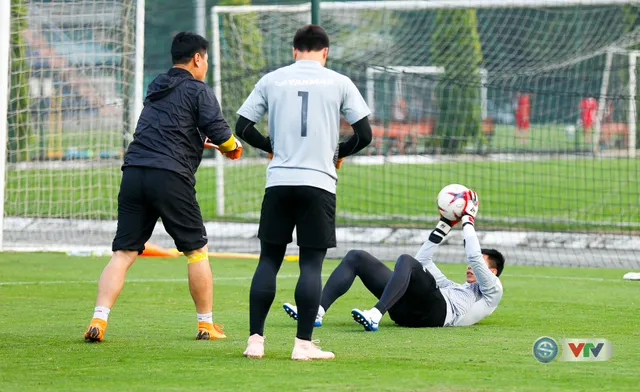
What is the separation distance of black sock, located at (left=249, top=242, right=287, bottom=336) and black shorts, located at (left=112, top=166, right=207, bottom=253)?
3.46ft

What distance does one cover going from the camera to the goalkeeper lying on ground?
303 inches

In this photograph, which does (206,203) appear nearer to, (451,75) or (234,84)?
(234,84)

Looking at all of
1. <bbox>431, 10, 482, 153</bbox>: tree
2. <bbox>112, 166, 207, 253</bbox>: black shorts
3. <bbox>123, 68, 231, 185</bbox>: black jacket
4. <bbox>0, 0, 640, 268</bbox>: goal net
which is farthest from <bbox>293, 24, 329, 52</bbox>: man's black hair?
<bbox>431, 10, 482, 153</bbox>: tree

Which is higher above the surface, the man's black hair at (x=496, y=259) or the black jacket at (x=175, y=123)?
the black jacket at (x=175, y=123)

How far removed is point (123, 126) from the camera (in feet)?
49.5

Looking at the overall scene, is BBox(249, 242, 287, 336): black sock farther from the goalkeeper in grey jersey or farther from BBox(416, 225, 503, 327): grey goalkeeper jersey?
BBox(416, 225, 503, 327): grey goalkeeper jersey

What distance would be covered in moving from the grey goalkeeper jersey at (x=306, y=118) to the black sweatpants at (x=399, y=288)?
5.54ft

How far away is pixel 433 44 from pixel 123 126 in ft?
38.6

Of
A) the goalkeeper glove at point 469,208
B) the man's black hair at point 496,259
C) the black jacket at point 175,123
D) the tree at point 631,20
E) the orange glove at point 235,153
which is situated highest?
the tree at point 631,20

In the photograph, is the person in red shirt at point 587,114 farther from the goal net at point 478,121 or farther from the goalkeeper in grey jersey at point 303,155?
the goalkeeper in grey jersey at point 303,155

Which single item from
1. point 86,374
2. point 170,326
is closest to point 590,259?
point 170,326

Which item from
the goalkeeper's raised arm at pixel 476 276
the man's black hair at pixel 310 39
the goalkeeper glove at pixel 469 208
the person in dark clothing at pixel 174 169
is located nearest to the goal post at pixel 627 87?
the goalkeeper's raised arm at pixel 476 276

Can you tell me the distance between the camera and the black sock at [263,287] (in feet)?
20.6

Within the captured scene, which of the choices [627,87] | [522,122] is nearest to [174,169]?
[627,87]
